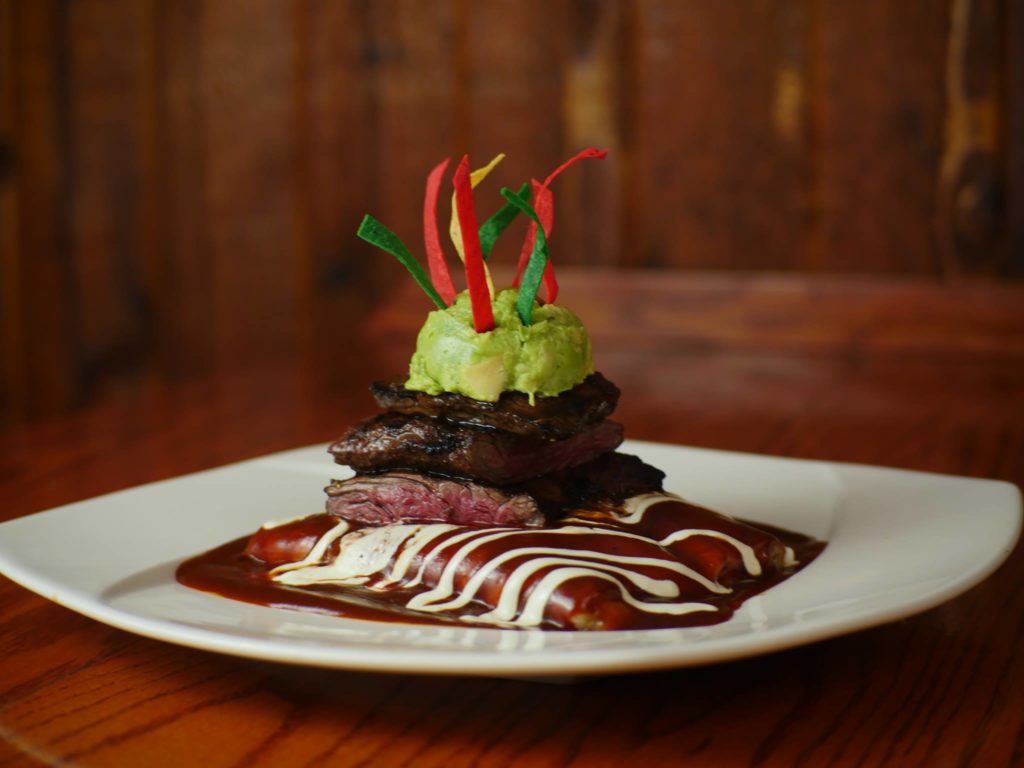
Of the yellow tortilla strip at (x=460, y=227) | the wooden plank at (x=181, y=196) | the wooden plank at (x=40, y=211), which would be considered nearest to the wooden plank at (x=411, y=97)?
the wooden plank at (x=181, y=196)

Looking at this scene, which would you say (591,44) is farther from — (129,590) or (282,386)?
(129,590)

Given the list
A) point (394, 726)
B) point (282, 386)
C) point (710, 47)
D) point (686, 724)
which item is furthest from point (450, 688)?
point (710, 47)

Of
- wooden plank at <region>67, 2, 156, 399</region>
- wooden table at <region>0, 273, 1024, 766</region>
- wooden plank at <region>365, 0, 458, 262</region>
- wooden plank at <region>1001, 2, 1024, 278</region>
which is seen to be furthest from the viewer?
wooden plank at <region>365, 0, 458, 262</region>

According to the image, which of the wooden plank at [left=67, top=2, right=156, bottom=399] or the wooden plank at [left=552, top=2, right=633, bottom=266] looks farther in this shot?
the wooden plank at [left=67, top=2, right=156, bottom=399]

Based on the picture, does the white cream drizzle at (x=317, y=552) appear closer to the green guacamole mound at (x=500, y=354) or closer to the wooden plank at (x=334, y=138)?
the green guacamole mound at (x=500, y=354)

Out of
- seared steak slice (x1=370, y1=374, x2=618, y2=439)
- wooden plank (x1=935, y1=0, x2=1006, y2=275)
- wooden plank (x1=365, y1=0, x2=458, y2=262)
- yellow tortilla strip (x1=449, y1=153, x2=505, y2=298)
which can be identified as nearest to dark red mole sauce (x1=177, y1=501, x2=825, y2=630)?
seared steak slice (x1=370, y1=374, x2=618, y2=439)

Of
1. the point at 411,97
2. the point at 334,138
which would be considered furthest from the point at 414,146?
the point at 334,138

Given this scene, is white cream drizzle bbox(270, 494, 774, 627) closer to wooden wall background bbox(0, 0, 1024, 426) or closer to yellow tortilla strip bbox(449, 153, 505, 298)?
yellow tortilla strip bbox(449, 153, 505, 298)

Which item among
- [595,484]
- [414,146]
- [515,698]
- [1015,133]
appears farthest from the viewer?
[414,146]

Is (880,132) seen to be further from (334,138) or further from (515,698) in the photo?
(515,698)
